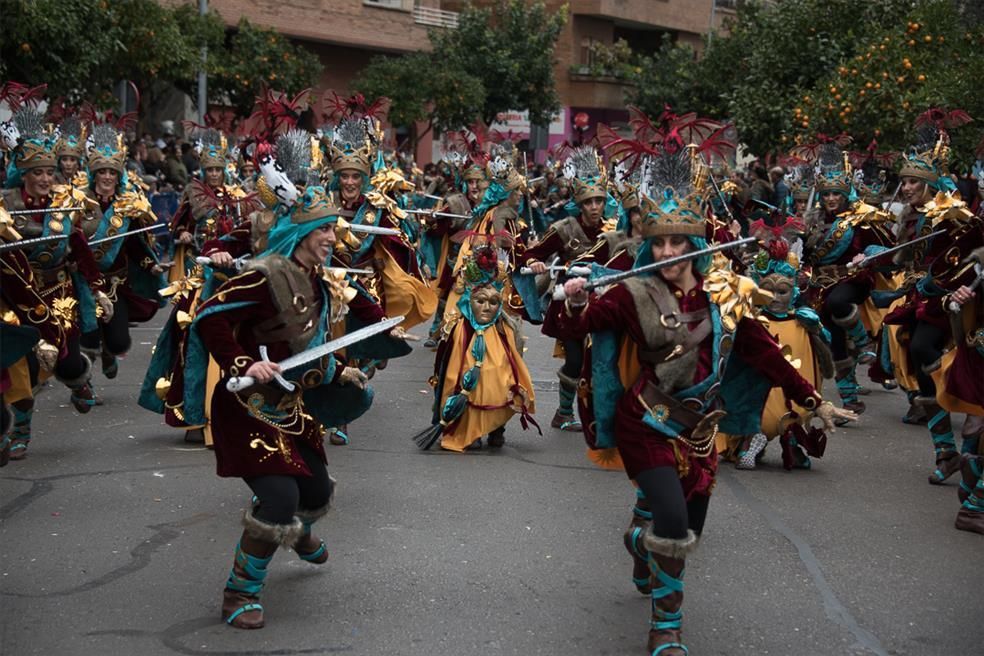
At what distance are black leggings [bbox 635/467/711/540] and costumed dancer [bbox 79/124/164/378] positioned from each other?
6.34 meters

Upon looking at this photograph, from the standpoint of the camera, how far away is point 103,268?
11469 mm

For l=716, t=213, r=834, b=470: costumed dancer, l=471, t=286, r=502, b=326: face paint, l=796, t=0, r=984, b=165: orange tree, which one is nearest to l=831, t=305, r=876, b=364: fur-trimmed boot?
l=716, t=213, r=834, b=470: costumed dancer

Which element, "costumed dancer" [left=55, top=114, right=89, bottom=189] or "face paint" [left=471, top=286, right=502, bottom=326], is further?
"costumed dancer" [left=55, top=114, right=89, bottom=189]

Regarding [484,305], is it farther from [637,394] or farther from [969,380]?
[637,394]

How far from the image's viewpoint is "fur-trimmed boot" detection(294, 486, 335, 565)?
6641 mm

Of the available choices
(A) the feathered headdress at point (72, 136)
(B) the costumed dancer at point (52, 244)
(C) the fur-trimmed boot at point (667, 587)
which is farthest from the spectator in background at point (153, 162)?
(C) the fur-trimmed boot at point (667, 587)

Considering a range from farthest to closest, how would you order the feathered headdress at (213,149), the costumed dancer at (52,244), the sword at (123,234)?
the feathered headdress at (213,149)
the sword at (123,234)
the costumed dancer at (52,244)

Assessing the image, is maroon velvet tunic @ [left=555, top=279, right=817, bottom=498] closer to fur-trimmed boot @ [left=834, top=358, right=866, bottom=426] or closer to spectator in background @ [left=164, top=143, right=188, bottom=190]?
fur-trimmed boot @ [left=834, top=358, right=866, bottom=426]

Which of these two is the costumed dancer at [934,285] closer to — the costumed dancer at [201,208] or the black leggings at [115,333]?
the costumed dancer at [201,208]

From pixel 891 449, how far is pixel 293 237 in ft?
19.2

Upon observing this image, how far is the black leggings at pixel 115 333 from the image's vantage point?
37.0 ft

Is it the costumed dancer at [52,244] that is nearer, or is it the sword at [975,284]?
the sword at [975,284]

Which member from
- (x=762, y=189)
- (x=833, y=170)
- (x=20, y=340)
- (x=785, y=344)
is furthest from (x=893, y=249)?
(x=762, y=189)

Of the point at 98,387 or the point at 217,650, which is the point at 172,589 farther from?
the point at 98,387
